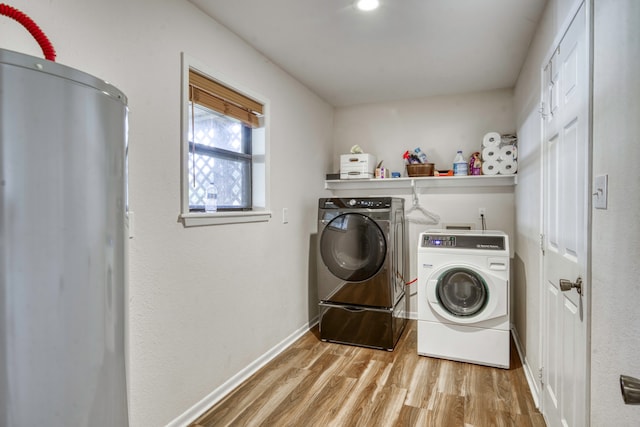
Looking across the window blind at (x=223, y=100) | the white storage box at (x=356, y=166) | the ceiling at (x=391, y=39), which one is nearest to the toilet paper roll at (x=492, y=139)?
the ceiling at (x=391, y=39)

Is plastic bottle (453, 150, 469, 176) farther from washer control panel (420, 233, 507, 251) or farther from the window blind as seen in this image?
the window blind

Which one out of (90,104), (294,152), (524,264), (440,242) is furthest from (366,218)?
(90,104)

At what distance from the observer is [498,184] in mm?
3416

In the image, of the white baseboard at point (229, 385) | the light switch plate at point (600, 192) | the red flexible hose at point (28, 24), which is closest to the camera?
the red flexible hose at point (28, 24)

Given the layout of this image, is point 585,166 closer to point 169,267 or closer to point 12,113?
point 12,113

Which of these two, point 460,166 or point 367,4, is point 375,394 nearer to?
point 460,166

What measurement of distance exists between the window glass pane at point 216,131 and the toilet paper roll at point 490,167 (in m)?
2.18

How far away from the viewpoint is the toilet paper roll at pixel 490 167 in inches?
128

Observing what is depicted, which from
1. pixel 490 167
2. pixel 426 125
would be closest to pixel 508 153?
pixel 490 167

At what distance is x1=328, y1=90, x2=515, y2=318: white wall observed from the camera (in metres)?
3.45

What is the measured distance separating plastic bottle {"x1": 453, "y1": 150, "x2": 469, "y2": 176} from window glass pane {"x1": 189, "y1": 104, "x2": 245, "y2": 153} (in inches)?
79.4

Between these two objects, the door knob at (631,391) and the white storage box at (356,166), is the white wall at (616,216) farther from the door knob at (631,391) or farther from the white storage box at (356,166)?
the white storage box at (356,166)

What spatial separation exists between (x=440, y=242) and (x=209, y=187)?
5.78ft

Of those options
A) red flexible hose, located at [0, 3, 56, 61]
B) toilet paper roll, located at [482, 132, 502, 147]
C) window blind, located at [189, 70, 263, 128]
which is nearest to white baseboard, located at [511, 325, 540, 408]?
toilet paper roll, located at [482, 132, 502, 147]
